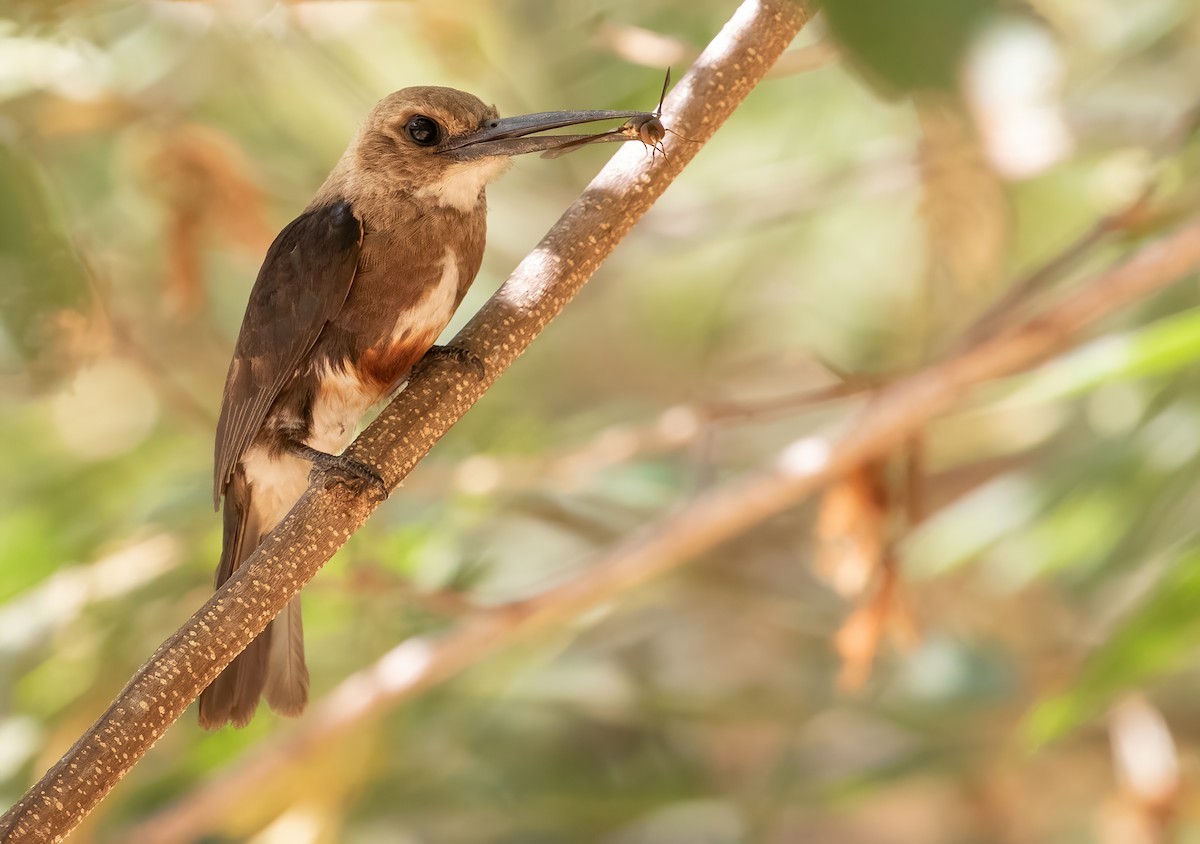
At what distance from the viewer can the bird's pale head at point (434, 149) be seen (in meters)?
2.34

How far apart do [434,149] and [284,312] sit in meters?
0.39

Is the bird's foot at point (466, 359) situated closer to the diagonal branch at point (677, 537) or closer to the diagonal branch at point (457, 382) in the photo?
the diagonal branch at point (457, 382)

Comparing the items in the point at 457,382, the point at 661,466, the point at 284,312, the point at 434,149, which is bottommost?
the point at 457,382

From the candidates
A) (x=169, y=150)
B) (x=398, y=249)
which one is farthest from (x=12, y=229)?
(x=169, y=150)

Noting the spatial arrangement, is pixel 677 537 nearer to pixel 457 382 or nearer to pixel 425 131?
pixel 425 131

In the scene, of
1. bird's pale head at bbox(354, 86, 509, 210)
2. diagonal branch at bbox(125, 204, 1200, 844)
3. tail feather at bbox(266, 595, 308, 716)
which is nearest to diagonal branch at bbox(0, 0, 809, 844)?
bird's pale head at bbox(354, 86, 509, 210)

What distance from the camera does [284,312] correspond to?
90.6 inches

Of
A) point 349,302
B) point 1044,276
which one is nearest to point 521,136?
point 349,302

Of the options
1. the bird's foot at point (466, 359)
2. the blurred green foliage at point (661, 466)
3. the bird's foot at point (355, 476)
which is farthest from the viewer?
the blurred green foliage at point (661, 466)

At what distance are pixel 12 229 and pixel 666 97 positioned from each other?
978mm

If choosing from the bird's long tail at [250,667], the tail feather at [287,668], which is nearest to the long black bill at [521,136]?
the bird's long tail at [250,667]

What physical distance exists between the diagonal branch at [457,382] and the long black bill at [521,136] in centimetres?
9

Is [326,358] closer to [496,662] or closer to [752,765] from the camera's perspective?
[496,662]

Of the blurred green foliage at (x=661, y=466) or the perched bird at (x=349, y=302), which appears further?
the blurred green foliage at (x=661, y=466)
